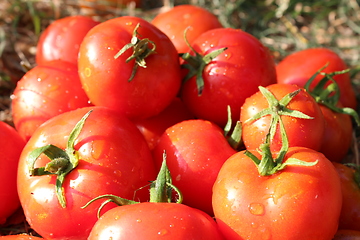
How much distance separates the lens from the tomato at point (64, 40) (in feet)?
6.04

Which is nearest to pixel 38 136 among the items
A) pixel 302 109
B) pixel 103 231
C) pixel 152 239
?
pixel 103 231

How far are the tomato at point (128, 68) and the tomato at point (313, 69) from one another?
0.60m

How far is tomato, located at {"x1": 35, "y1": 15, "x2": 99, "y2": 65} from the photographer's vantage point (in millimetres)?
1840

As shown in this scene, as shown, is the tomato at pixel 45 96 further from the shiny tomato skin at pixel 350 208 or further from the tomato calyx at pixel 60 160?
the shiny tomato skin at pixel 350 208

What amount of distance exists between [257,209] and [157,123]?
61cm

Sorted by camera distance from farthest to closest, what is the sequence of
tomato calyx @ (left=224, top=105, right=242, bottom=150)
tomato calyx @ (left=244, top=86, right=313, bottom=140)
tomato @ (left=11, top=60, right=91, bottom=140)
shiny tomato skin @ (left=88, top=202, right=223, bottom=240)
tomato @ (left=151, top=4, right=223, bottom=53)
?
tomato @ (left=151, top=4, right=223, bottom=53) < tomato @ (left=11, top=60, right=91, bottom=140) < tomato calyx @ (left=224, top=105, right=242, bottom=150) < tomato calyx @ (left=244, top=86, right=313, bottom=140) < shiny tomato skin @ (left=88, top=202, right=223, bottom=240)

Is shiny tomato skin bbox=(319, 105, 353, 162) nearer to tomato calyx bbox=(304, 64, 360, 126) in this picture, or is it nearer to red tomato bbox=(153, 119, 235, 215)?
tomato calyx bbox=(304, 64, 360, 126)

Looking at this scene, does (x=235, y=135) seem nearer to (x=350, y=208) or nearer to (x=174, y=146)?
(x=174, y=146)

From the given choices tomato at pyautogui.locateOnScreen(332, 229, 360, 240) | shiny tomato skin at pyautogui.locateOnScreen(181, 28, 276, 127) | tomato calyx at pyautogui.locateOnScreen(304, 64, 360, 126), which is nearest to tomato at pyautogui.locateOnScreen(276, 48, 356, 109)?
tomato calyx at pyautogui.locateOnScreen(304, 64, 360, 126)

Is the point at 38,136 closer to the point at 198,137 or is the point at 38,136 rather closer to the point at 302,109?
the point at 198,137

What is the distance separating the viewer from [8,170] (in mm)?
1462

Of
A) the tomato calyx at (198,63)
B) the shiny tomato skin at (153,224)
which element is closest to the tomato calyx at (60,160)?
the shiny tomato skin at (153,224)

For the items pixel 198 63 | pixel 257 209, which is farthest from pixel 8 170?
pixel 257 209

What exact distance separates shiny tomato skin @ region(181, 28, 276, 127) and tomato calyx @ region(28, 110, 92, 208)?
476mm
